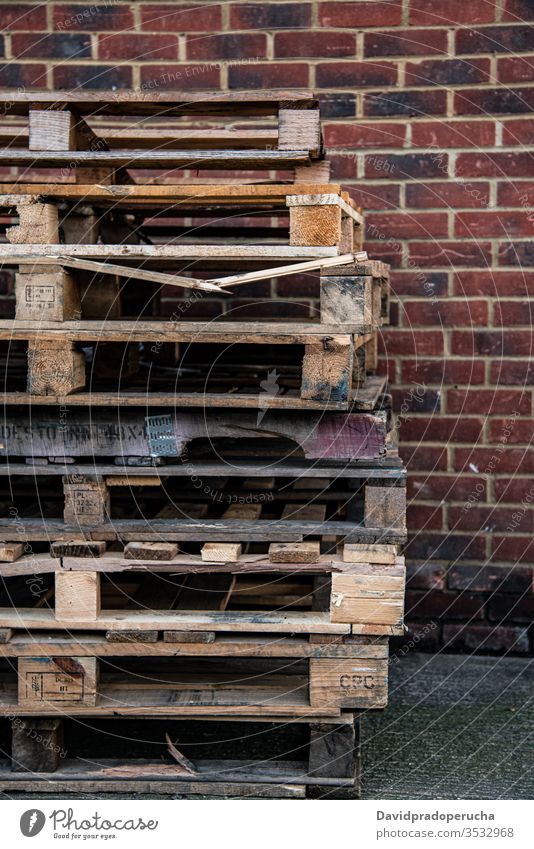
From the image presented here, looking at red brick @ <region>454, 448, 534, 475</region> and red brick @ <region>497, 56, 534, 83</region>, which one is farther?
red brick @ <region>454, 448, 534, 475</region>

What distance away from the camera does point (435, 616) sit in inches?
212

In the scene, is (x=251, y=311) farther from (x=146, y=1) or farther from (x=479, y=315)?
(x=146, y=1)

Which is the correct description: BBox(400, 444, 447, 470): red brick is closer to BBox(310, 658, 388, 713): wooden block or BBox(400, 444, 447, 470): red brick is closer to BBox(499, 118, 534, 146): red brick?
BBox(499, 118, 534, 146): red brick

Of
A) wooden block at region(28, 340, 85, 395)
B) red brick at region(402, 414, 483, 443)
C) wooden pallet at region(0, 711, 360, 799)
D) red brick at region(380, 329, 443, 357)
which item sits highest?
wooden block at region(28, 340, 85, 395)

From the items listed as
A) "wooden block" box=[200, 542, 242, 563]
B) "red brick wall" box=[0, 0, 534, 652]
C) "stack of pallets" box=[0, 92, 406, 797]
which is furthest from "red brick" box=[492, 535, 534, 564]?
"wooden block" box=[200, 542, 242, 563]

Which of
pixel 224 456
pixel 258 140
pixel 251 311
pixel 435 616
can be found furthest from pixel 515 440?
pixel 258 140

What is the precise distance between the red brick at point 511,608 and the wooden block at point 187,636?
2.21 metres

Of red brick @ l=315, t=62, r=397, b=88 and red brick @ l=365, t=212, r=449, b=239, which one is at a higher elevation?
red brick @ l=315, t=62, r=397, b=88

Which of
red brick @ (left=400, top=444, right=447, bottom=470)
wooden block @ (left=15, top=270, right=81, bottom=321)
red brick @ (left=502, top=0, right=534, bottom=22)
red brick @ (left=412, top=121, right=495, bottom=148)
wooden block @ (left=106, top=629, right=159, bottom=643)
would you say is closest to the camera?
wooden block @ (left=15, top=270, right=81, bottom=321)

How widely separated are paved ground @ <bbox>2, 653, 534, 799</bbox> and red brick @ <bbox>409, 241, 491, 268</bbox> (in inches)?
80.4

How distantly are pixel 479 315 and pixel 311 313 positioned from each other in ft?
2.87

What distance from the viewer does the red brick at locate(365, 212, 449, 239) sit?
17.0ft

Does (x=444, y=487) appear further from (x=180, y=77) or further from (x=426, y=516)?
(x=180, y=77)

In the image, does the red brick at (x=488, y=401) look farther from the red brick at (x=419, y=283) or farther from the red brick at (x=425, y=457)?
the red brick at (x=419, y=283)
